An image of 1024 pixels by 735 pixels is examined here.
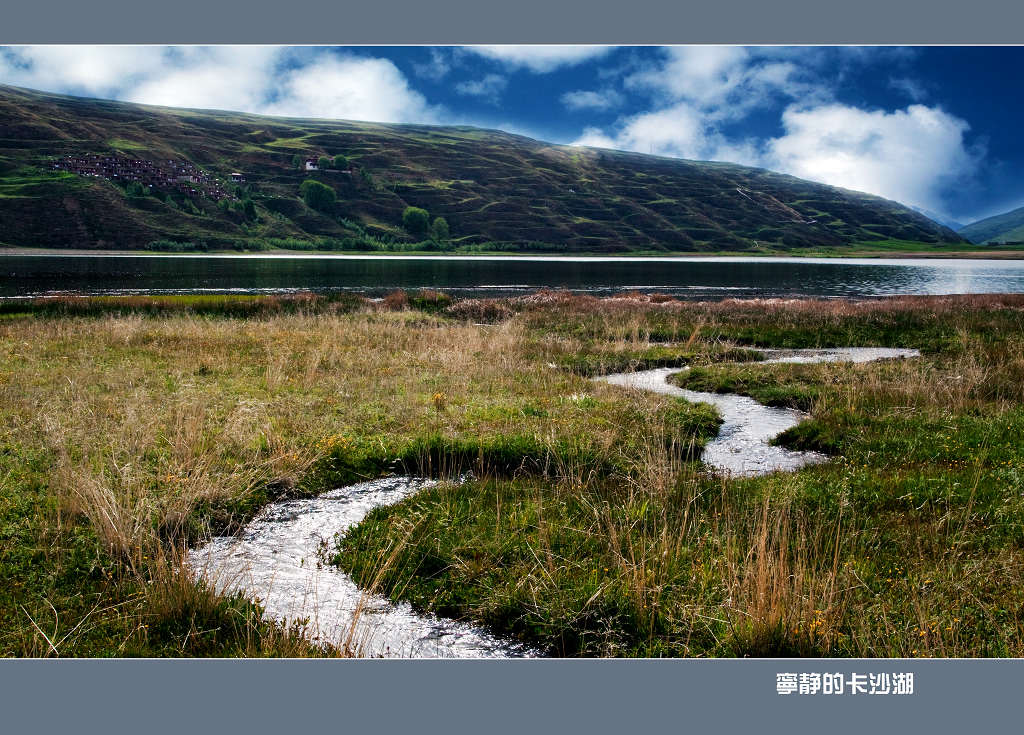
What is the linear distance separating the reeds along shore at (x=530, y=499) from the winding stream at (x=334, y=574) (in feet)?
0.97

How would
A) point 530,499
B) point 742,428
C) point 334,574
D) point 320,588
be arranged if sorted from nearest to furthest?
point 320,588, point 334,574, point 530,499, point 742,428

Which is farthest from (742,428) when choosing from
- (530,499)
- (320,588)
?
(320,588)

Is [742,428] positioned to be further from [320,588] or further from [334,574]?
[320,588]

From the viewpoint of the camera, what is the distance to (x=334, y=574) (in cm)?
813

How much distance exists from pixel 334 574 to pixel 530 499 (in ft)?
10.0

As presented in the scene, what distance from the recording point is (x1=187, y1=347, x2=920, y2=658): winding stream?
6.67 meters

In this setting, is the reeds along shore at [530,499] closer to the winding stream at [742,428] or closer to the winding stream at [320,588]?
the winding stream at [320,588]

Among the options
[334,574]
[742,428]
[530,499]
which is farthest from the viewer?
[742,428]

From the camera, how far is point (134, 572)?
277 inches

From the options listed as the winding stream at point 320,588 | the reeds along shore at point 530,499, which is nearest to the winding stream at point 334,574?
the winding stream at point 320,588

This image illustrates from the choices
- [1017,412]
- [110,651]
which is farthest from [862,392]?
[110,651]

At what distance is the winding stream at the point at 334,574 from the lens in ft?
21.9

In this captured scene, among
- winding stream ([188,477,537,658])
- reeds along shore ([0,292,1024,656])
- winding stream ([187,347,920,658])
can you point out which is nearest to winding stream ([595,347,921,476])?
winding stream ([187,347,920,658])

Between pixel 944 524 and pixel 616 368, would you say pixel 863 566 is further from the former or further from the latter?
pixel 616 368
